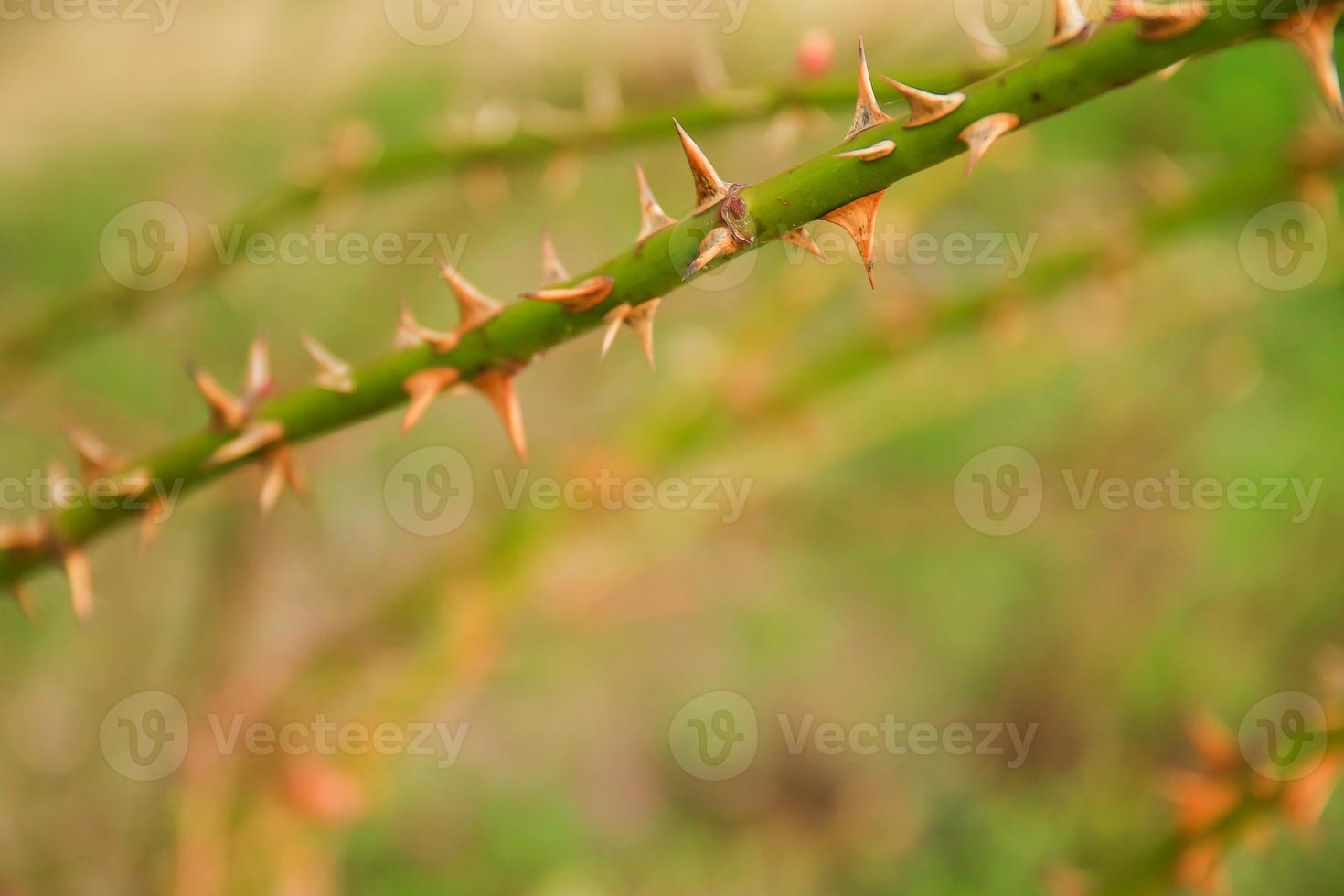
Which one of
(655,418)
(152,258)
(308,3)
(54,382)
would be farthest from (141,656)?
(308,3)

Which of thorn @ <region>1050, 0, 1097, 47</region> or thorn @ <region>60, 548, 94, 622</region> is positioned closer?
thorn @ <region>1050, 0, 1097, 47</region>

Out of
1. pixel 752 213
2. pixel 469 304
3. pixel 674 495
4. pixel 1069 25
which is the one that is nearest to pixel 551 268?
pixel 469 304

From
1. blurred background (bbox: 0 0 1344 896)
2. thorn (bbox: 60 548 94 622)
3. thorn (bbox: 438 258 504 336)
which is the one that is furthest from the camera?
blurred background (bbox: 0 0 1344 896)

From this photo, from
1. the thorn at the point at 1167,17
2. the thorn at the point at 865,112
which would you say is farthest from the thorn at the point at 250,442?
the thorn at the point at 1167,17

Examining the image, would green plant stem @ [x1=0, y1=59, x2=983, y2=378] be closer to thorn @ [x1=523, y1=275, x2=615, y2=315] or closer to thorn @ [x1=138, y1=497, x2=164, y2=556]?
thorn @ [x1=523, y1=275, x2=615, y2=315]

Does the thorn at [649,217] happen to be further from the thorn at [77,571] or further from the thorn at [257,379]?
the thorn at [77,571]

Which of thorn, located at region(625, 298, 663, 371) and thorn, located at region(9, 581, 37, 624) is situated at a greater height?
thorn, located at region(625, 298, 663, 371)

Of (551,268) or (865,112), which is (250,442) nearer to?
(551,268)

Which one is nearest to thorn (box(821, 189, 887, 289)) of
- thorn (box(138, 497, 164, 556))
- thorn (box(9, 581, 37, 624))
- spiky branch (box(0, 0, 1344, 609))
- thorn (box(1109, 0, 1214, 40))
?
spiky branch (box(0, 0, 1344, 609))
